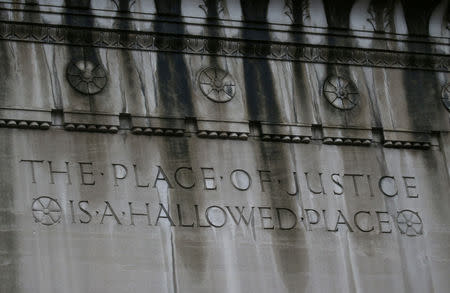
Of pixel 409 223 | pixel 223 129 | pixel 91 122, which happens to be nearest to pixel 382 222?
pixel 409 223

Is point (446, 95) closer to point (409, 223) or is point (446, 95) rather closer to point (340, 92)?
point (340, 92)

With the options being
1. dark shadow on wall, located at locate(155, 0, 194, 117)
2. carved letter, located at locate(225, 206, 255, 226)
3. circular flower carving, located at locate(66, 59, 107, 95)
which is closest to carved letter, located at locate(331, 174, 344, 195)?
carved letter, located at locate(225, 206, 255, 226)

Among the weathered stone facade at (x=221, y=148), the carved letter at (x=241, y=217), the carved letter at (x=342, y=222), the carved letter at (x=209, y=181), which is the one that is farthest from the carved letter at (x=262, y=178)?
the carved letter at (x=342, y=222)

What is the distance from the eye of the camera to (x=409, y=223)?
83.3ft

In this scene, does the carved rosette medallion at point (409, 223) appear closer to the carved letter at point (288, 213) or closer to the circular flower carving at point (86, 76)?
the carved letter at point (288, 213)

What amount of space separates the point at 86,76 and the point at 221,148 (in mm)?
2738

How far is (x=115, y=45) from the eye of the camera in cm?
2516

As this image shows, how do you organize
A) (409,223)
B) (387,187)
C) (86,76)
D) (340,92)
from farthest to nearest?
(340,92) < (387,187) < (409,223) < (86,76)

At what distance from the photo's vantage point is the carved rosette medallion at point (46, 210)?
23.2m

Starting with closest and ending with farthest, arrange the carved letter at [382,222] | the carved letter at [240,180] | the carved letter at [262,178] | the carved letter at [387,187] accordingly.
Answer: the carved letter at [240,180] → the carved letter at [262,178] → the carved letter at [382,222] → the carved letter at [387,187]

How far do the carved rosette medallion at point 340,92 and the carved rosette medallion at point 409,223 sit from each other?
2.31m

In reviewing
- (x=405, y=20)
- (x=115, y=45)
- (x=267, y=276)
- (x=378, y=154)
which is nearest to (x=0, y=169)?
(x=115, y=45)

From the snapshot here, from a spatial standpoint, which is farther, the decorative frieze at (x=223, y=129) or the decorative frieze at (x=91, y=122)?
the decorative frieze at (x=223, y=129)

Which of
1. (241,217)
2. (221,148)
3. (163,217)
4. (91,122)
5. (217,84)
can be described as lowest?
(241,217)
